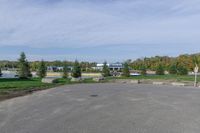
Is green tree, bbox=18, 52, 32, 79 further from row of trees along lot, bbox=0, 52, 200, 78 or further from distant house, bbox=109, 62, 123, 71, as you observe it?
distant house, bbox=109, 62, 123, 71

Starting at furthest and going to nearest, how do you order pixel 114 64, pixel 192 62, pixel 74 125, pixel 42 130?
1. pixel 114 64
2. pixel 192 62
3. pixel 74 125
4. pixel 42 130

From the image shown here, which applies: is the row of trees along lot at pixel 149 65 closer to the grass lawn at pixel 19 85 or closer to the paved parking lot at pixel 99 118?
the grass lawn at pixel 19 85

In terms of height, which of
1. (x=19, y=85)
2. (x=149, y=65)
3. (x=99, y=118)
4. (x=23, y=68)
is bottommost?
(x=99, y=118)

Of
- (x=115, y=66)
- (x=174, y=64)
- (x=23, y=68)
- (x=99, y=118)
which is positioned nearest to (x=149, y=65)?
(x=115, y=66)

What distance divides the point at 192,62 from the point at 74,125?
8096 centimetres

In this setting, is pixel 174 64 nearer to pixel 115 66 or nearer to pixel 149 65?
pixel 149 65

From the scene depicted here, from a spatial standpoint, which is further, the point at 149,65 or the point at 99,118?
the point at 149,65

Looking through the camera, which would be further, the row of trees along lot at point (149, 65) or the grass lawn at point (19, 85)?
the row of trees along lot at point (149, 65)

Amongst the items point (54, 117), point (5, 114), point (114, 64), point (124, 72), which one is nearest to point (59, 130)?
point (54, 117)

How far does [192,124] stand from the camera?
42.7 ft

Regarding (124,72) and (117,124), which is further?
(124,72)

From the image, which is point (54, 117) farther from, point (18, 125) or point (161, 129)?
point (161, 129)

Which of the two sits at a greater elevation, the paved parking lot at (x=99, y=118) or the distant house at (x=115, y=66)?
the distant house at (x=115, y=66)

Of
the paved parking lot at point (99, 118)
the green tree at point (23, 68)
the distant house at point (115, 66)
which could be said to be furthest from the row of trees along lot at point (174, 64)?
the paved parking lot at point (99, 118)
